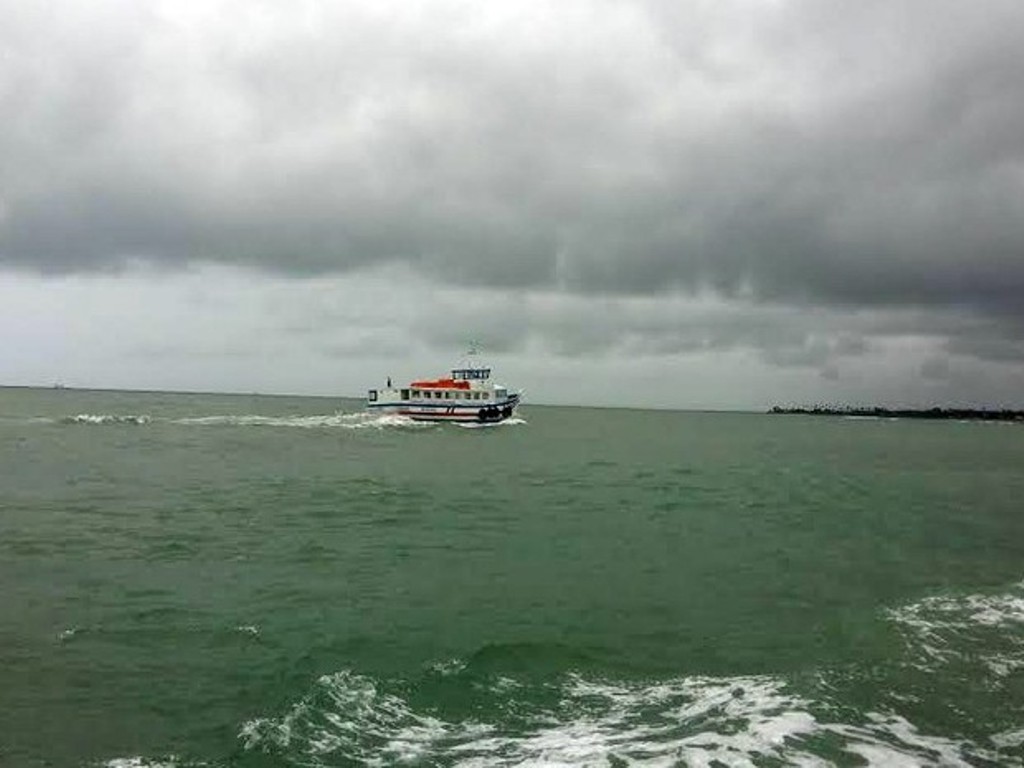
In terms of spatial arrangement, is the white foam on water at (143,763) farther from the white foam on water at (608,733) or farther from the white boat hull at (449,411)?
the white boat hull at (449,411)

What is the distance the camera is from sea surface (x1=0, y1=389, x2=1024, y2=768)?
→ 1111 cm

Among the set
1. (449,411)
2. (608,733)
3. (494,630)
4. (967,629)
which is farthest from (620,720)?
(449,411)

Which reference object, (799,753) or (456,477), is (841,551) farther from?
(456,477)

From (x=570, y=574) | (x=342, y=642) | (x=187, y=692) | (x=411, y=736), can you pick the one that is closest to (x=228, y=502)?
(x=570, y=574)

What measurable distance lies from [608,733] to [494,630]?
551 centimetres

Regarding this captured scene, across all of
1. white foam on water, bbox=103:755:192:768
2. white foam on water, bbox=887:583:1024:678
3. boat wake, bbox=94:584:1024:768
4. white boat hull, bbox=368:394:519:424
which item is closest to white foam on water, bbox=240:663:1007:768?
boat wake, bbox=94:584:1024:768

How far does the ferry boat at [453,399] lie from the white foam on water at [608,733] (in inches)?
3256

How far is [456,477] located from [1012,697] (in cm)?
3594

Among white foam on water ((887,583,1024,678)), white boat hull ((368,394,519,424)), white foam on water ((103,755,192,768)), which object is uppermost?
white boat hull ((368,394,519,424))

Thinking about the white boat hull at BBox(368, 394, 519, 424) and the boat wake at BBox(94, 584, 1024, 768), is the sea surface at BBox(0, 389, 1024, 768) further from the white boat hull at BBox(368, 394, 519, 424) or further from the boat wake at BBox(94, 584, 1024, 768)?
the white boat hull at BBox(368, 394, 519, 424)

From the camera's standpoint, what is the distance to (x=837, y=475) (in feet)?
195

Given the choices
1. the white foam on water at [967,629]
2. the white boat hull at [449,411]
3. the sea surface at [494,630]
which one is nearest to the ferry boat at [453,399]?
the white boat hull at [449,411]

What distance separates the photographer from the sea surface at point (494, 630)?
11.1 m

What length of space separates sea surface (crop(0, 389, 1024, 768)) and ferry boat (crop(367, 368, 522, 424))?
5633 cm
